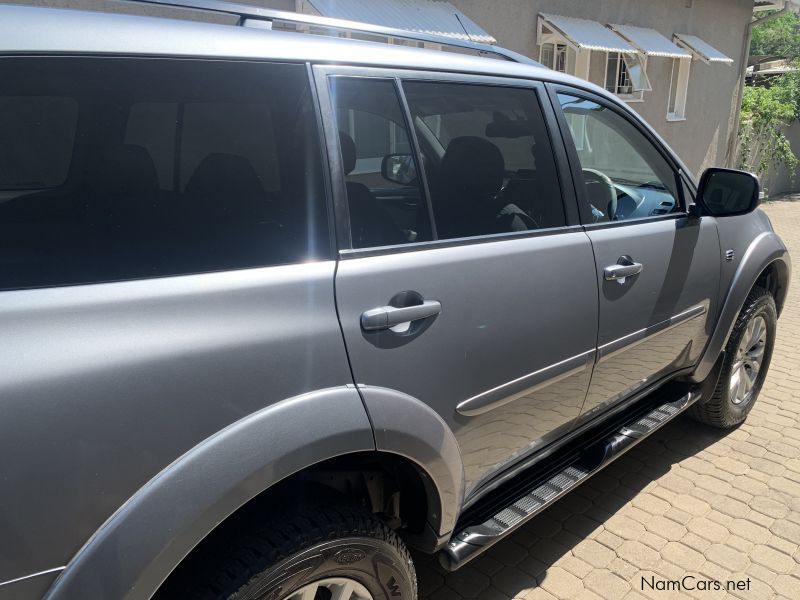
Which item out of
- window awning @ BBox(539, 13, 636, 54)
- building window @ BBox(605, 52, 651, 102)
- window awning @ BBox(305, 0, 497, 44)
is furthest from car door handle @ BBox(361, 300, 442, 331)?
building window @ BBox(605, 52, 651, 102)

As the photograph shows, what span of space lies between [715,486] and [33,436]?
316 cm

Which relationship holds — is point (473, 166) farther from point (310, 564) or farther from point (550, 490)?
point (310, 564)

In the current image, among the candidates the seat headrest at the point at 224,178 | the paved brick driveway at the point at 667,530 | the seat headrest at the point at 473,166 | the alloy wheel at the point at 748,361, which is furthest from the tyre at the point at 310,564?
the alloy wheel at the point at 748,361

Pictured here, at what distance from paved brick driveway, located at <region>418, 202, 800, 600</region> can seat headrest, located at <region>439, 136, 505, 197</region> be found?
1545 millimetres

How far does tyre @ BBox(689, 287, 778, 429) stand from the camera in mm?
3439

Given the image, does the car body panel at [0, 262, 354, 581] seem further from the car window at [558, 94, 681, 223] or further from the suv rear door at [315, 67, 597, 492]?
the car window at [558, 94, 681, 223]

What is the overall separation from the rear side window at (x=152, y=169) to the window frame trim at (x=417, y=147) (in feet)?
0.16

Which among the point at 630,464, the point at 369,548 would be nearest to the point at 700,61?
the point at 630,464

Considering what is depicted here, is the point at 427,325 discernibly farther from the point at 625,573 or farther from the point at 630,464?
the point at 630,464

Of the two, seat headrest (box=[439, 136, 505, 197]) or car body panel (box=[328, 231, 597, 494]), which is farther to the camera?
seat headrest (box=[439, 136, 505, 197])

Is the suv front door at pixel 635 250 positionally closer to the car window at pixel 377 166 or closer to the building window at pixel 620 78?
the car window at pixel 377 166

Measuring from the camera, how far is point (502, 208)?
2182 mm

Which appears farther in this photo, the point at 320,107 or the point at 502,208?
the point at 502,208

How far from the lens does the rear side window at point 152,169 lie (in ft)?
4.03
